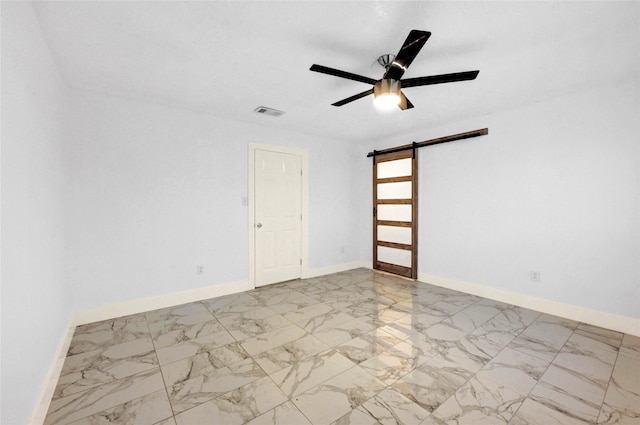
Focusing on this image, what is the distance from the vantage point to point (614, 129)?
9.45 ft

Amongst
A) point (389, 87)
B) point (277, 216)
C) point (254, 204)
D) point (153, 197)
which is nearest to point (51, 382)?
point (153, 197)

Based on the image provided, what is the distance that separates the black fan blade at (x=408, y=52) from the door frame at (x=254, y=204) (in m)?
2.61

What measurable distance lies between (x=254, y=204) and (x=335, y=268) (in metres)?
2.11

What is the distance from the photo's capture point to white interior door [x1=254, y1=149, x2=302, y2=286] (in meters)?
4.32

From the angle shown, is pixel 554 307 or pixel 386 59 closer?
pixel 386 59

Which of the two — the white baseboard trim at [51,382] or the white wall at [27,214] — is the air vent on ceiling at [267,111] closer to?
the white wall at [27,214]

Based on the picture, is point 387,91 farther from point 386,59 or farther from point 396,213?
point 396,213

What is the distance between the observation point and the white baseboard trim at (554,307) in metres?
2.80

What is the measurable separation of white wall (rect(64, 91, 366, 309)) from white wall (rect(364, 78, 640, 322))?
10.0 feet

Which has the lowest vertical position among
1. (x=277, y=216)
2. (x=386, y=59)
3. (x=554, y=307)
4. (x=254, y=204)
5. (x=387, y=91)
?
(x=554, y=307)

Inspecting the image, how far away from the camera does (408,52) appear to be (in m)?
1.84

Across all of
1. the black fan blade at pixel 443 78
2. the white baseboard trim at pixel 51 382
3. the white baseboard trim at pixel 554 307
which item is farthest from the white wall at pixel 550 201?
the white baseboard trim at pixel 51 382

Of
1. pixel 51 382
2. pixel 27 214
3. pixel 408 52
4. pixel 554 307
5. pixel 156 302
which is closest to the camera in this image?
pixel 27 214

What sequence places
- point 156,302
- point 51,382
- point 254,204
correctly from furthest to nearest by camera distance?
point 254,204
point 156,302
point 51,382
